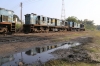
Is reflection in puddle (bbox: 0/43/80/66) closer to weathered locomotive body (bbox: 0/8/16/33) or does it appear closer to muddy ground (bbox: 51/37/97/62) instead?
muddy ground (bbox: 51/37/97/62)

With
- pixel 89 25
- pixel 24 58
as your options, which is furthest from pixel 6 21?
pixel 89 25

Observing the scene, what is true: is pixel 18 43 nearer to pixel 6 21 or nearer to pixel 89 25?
pixel 6 21

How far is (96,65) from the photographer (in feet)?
23.7

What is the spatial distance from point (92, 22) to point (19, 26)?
440ft

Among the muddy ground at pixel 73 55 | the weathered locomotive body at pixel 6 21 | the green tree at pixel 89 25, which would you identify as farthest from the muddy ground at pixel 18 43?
the green tree at pixel 89 25

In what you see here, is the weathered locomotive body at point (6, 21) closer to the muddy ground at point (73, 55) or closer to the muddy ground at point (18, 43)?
the muddy ground at point (18, 43)

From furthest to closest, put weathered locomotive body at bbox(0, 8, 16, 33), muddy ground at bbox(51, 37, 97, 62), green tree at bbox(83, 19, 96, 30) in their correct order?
green tree at bbox(83, 19, 96, 30) < weathered locomotive body at bbox(0, 8, 16, 33) < muddy ground at bbox(51, 37, 97, 62)

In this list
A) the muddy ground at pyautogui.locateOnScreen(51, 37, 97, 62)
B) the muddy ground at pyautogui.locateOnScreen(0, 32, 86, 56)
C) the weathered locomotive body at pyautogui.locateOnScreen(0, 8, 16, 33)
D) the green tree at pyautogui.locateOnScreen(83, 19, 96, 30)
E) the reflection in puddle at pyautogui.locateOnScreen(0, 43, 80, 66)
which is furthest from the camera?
the green tree at pyautogui.locateOnScreen(83, 19, 96, 30)

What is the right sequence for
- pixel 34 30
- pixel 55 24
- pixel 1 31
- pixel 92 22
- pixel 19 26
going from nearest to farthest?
pixel 1 31, pixel 34 30, pixel 19 26, pixel 55 24, pixel 92 22

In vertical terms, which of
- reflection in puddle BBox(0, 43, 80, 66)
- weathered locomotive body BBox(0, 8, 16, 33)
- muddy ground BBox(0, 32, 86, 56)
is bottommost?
reflection in puddle BBox(0, 43, 80, 66)

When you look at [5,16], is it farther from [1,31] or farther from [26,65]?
[26,65]

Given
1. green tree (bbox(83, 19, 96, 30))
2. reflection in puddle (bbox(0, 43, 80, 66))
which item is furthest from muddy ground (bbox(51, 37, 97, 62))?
green tree (bbox(83, 19, 96, 30))

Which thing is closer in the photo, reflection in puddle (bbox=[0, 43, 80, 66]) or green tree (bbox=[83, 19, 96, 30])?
reflection in puddle (bbox=[0, 43, 80, 66])

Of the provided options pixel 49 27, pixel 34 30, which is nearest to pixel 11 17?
pixel 34 30
